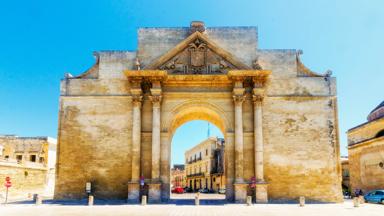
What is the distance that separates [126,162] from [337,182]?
Result: 11.8 meters

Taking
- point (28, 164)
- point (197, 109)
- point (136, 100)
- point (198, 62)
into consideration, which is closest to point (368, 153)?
point (197, 109)

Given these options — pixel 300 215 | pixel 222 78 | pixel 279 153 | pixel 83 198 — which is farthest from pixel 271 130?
pixel 83 198

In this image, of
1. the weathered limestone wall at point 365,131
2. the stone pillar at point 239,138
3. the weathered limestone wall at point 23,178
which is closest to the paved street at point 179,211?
the stone pillar at point 239,138

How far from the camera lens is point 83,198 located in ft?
69.7

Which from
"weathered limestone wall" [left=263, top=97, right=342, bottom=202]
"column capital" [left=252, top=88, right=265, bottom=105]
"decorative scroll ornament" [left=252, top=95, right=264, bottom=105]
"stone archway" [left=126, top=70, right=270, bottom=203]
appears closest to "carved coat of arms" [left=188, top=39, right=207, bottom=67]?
"stone archway" [left=126, top=70, right=270, bottom=203]

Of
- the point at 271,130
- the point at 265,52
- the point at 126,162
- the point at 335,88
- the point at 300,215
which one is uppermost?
the point at 265,52

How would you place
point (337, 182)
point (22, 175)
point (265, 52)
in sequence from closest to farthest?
point (337, 182) < point (265, 52) < point (22, 175)

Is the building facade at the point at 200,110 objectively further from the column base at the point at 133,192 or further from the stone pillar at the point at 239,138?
the column base at the point at 133,192

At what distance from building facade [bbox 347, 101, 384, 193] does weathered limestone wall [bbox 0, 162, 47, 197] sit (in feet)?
87.5

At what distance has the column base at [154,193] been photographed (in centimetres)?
1991

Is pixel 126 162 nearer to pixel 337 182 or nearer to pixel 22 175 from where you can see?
pixel 337 182

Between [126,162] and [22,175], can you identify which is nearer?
[126,162]

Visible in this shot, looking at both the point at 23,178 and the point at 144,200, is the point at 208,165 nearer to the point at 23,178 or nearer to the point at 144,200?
the point at 23,178

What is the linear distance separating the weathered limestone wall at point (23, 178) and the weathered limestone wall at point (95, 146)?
30.0ft
